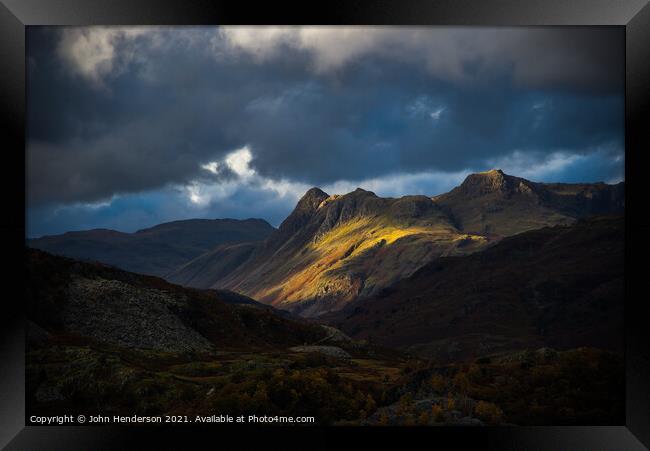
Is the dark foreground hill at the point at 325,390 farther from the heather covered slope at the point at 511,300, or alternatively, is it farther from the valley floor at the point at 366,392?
the heather covered slope at the point at 511,300

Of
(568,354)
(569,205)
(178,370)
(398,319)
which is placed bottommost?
(398,319)

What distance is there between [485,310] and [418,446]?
10525 cm

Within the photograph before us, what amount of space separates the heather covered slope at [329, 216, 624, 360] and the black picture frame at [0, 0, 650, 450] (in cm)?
6714

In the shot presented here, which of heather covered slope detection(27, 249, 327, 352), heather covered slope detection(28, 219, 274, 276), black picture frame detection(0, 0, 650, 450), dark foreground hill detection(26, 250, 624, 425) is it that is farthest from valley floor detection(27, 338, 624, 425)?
heather covered slope detection(28, 219, 274, 276)

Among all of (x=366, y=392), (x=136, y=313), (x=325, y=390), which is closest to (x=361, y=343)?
(x=136, y=313)

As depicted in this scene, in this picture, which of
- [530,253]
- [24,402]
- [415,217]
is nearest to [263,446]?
[24,402]

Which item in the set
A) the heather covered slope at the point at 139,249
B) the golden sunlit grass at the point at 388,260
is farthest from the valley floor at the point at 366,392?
the golden sunlit grass at the point at 388,260

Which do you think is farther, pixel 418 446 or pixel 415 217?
pixel 415 217

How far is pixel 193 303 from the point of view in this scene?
5331 centimetres

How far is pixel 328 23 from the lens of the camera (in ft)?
60.5

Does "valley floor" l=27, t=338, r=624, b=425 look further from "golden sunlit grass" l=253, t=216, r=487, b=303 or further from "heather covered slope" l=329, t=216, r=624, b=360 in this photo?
"golden sunlit grass" l=253, t=216, r=487, b=303

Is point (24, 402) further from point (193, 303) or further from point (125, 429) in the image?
point (193, 303)

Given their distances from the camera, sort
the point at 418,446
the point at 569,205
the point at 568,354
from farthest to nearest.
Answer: the point at 569,205
the point at 568,354
the point at 418,446

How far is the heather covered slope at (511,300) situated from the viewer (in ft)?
316
